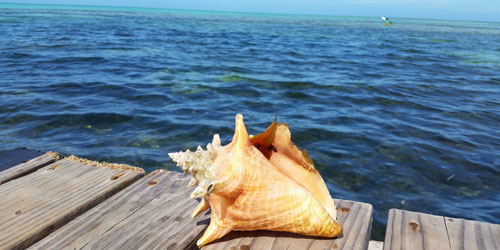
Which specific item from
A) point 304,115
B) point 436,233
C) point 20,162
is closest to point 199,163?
point 436,233

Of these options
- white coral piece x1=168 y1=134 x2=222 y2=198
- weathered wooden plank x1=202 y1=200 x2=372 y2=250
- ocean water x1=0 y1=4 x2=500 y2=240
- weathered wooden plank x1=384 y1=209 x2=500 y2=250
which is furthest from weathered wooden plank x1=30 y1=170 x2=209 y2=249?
ocean water x1=0 y1=4 x2=500 y2=240

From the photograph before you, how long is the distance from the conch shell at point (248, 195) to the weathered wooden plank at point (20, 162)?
5.20 ft

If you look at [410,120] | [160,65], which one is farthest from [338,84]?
[160,65]

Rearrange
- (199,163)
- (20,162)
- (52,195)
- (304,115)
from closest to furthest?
(199,163)
(52,195)
(20,162)
(304,115)

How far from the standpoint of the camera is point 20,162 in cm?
299

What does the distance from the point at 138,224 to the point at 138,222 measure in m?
0.02

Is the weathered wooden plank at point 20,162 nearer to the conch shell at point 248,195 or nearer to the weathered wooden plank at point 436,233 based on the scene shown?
the conch shell at point 248,195

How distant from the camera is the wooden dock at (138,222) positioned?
1.95 metres

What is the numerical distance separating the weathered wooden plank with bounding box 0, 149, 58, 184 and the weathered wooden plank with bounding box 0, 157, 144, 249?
0.32 ft

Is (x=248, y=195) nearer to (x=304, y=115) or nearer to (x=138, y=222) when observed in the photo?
(x=138, y=222)

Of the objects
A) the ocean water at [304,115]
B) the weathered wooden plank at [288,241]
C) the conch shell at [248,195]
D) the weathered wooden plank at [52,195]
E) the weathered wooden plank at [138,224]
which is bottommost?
the ocean water at [304,115]

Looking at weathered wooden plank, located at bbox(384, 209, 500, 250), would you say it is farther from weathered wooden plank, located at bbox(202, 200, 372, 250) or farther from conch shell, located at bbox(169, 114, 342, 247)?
conch shell, located at bbox(169, 114, 342, 247)

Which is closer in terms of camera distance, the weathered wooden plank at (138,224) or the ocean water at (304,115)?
the weathered wooden plank at (138,224)

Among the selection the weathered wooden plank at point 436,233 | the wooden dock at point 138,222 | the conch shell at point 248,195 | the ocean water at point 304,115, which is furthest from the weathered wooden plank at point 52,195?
the ocean water at point 304,115
